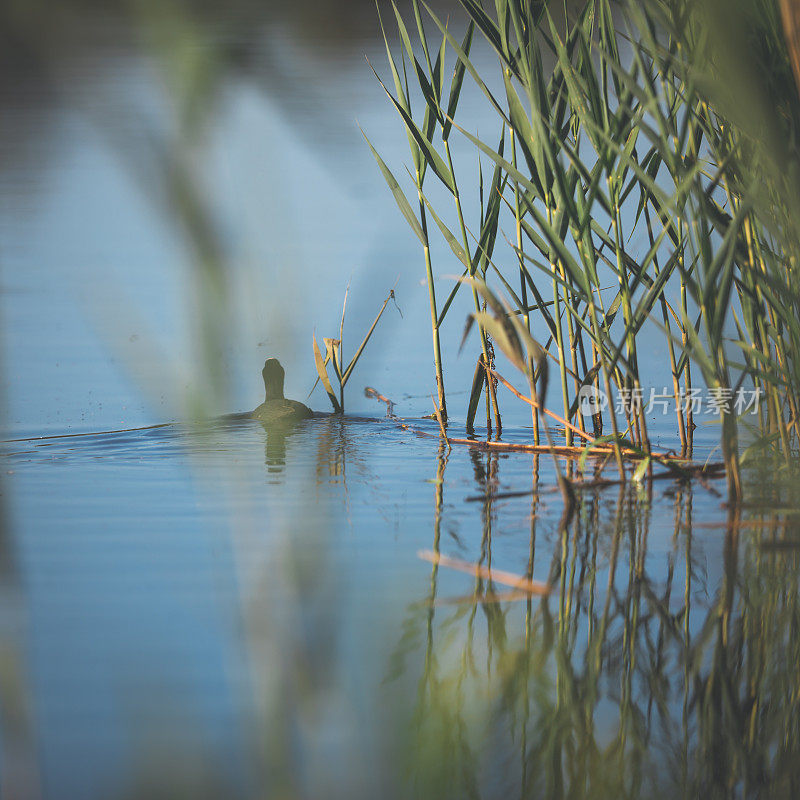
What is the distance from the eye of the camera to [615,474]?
282 centimetres

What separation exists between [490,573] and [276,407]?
213 cm

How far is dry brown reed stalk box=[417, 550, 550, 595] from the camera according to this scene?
5.57 ft

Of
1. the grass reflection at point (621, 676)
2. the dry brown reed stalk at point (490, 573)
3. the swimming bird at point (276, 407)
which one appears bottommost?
the grass reflection at point (621, 676)

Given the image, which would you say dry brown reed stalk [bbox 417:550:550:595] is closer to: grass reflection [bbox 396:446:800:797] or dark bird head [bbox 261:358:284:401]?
grass reflection [bbox 396:446:800:797]

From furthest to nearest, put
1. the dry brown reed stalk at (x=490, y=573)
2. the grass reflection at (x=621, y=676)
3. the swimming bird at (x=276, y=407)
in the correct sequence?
the swimming bird at (x=276, y=407)
the dry brown reed stalk at (x=490, y=573)
the grass reflection at (x=621, y=676)

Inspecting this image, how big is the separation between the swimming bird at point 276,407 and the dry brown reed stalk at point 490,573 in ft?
6.20

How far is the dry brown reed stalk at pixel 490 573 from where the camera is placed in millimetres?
1696

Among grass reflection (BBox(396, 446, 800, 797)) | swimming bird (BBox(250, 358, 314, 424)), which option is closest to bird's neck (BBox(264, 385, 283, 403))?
swimming bird (BBox(250, 358, 314, 424))

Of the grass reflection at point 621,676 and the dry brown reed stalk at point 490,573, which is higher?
the dry brown reed stalk at point 490,573

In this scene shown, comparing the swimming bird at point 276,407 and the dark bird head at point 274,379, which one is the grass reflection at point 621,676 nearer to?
the swimming bird at point 276,407

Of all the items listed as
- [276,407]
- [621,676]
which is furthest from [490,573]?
[276,407]

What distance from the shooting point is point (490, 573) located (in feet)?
5.87

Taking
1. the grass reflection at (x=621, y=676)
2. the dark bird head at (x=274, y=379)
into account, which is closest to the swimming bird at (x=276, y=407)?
the dark bird head at (x=274, y=379)

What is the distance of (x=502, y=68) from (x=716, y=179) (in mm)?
887
